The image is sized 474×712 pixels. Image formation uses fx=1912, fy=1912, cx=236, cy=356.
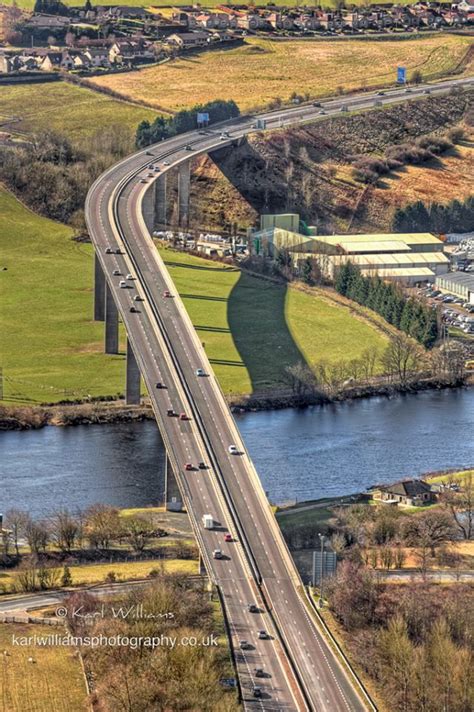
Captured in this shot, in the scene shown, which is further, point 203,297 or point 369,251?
point 369,251

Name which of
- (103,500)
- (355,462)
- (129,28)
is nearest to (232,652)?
(103,500)

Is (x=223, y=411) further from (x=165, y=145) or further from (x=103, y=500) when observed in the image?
(x=165, y=145)

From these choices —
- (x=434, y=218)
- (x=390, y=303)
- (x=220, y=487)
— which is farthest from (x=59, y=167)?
(x=220, y=487)

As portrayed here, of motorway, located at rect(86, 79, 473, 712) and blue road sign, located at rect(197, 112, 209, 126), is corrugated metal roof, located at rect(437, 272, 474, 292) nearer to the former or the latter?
motorway, located at rect(86, 79, 473, 712)

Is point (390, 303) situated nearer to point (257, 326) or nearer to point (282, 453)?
point (257, 326)

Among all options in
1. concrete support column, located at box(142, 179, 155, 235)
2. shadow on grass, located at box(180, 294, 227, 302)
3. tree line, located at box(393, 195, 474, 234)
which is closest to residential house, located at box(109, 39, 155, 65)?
tree line, located at box(393, 195, 474, 234)
